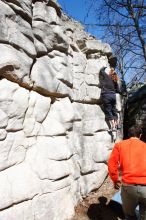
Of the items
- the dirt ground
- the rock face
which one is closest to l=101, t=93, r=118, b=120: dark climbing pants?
the rock face

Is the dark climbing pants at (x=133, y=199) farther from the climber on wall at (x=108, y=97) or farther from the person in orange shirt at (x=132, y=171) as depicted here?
the climber on wall at (x=108, y=97)

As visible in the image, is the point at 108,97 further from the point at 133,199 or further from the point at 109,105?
the point at 133,199

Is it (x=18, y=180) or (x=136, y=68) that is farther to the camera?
(x=136, y=68)

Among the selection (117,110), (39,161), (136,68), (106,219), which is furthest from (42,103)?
(136,68)

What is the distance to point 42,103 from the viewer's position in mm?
5645

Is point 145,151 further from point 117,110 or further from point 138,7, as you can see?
point 138,7

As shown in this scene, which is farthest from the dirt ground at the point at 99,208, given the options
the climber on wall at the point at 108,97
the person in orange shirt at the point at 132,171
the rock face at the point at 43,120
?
the climber on wall at the point at 108,97

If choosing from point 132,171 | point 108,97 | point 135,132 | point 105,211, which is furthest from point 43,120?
point 108,97

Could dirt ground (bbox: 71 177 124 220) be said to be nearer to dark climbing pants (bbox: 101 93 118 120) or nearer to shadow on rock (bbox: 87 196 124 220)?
shadow on rock (bbox: 87 196 124 220)

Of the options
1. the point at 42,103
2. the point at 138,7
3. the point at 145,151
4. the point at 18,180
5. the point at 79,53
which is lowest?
the point at 18,180

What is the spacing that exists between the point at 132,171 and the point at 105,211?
6.96 feet

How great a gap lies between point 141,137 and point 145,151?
403 mm

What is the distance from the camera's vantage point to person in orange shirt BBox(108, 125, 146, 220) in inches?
174

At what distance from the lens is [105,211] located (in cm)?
626
